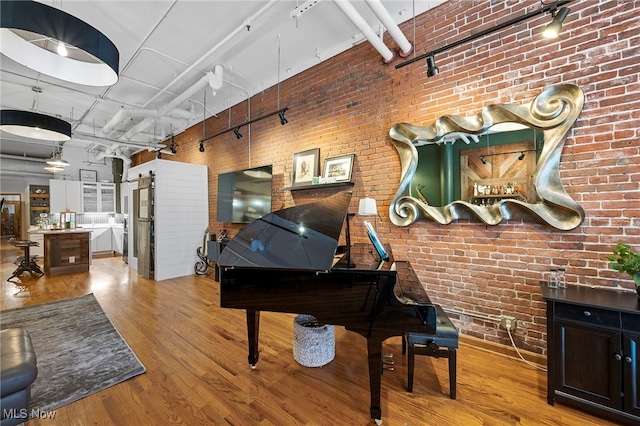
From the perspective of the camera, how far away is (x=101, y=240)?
29.2ft

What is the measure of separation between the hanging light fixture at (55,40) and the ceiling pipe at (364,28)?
6.70 ft

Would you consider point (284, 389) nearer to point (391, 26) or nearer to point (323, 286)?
point (323, 286)

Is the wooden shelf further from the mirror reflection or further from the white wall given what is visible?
the white wall

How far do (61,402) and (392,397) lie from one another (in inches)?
99.0

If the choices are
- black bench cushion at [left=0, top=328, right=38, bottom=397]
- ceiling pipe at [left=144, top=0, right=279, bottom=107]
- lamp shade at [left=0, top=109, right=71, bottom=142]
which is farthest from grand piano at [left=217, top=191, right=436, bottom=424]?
lamp shade at [left=0, top=109, right=71, bottom=142]

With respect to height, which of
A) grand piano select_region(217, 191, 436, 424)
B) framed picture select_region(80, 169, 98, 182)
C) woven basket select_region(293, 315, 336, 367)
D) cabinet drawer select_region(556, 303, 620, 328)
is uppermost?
framed picture select_region(80, 169, 98, 182)

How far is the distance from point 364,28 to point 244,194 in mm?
3401

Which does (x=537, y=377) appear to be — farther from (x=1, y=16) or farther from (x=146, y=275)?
(x=146, y=275)

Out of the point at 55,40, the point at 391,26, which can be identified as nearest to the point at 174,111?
the point at 55,40

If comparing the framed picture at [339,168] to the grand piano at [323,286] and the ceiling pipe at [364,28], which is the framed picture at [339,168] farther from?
the grand piano at [323,286]

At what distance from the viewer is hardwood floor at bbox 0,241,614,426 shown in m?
1.82

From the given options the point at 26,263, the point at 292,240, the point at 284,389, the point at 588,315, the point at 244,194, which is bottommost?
the point at 284,389

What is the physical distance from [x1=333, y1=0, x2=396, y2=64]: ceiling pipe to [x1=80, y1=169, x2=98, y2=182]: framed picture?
10924 mm

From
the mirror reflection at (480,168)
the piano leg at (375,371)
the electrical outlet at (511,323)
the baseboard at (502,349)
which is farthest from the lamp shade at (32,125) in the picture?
the electrical outlet at (511,323)
